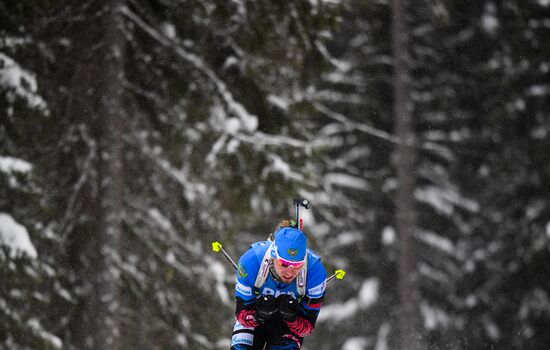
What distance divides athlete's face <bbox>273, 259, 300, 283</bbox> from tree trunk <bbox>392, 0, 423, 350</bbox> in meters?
12.0

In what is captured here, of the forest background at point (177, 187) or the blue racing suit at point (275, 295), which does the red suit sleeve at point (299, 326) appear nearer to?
the blue racing suit at point (275, 295)

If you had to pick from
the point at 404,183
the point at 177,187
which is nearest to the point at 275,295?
the point at 177,187

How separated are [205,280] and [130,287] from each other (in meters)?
1.35

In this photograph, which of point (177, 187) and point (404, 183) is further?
point (404, 183)

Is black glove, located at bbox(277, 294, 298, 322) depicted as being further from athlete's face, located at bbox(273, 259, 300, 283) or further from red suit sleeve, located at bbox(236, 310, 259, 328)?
red suit sleeve, located at bbox(236, 310, 259, 328)

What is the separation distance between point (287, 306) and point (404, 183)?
12912mm

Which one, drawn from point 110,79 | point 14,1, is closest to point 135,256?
point 110,79

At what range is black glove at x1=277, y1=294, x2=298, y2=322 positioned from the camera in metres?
8.75

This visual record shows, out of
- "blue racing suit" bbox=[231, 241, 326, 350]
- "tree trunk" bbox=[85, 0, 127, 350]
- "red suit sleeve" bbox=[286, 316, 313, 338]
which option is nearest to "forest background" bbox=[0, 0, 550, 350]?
"tree trunk" bbox=[85, 0, 127, 350]

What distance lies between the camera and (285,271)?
865cm

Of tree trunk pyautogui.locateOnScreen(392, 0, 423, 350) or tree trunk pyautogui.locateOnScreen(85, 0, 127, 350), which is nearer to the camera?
tree trunk pyautogui.locateOnScreen(85, 0, 127, 350)

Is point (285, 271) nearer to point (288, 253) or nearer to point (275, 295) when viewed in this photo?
point (288, 253)

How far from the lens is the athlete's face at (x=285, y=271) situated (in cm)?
862

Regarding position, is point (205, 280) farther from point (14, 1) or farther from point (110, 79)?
point (14, 1)
